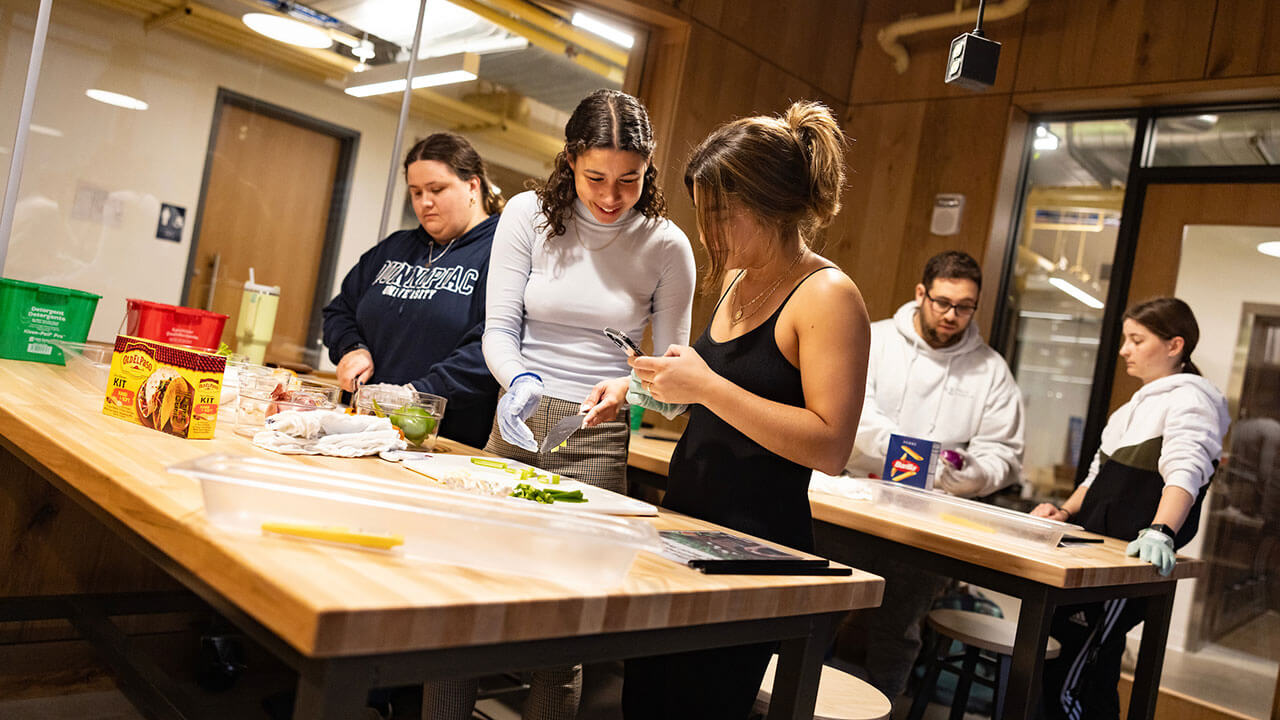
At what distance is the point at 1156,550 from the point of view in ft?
6.85

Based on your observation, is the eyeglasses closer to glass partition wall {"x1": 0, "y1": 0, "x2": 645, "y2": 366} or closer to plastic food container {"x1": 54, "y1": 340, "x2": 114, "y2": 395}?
glass partition wall {"x1": 0, "y1": 0, "x2": 645, "y2": 366}

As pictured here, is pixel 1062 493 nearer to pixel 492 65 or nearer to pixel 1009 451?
pixel 1009 451

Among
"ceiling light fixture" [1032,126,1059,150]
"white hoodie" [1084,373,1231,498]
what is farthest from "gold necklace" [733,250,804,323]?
"ceiling light fixture" [1032,126,1059,150]

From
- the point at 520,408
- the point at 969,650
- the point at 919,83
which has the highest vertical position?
the point at 919,83

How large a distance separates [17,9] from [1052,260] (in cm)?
385

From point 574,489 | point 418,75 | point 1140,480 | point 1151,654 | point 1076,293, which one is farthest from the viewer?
point 1076,293

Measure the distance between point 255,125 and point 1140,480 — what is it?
2.96 m

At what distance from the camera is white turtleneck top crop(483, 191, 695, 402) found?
1823mm

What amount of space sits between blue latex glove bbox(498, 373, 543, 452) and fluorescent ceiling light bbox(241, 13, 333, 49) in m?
1.97

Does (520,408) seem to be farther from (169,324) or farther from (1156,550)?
(1156,550)

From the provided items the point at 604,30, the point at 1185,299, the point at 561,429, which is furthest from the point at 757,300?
the point at 1185,299

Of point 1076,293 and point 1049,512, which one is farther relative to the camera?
point 1076,293

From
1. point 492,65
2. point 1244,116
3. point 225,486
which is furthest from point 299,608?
point 1244,116

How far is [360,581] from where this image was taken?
80cm
